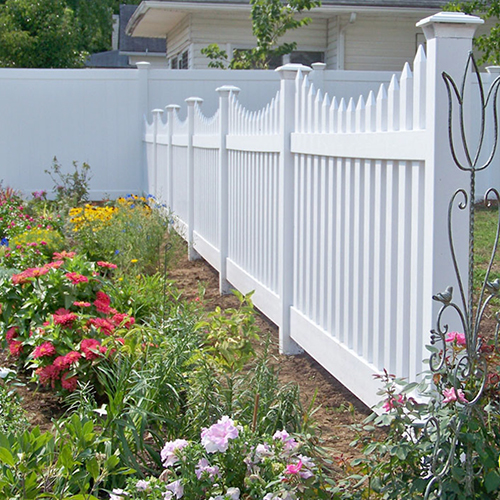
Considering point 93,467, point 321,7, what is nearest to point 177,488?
point 93,467

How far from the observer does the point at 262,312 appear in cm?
575

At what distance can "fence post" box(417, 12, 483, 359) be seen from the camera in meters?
2.76

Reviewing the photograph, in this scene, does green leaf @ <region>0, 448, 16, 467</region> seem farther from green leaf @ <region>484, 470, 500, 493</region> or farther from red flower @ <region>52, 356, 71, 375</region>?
green leaf @ <region>484, 470, 500, 493</region>

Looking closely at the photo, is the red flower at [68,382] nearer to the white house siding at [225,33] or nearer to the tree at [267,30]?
the tree at [267,30]

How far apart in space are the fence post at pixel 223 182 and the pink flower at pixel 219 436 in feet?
14.4

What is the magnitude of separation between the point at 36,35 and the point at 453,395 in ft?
70.1

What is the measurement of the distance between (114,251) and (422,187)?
15.0 ft

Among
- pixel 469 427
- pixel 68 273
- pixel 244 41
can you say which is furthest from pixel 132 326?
pixel 244 41

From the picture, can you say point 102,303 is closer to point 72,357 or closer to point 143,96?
point 72,357

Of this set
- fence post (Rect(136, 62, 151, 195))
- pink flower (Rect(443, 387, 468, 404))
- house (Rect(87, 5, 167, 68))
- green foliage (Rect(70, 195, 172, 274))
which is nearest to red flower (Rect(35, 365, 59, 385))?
pink flower (Rect(443, 387, 468, 404))

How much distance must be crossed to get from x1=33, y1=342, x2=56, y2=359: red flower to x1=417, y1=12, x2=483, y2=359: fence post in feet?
6.11

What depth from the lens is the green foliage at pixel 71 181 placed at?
12470 millimetres

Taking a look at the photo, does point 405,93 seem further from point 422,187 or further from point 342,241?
point 342,241


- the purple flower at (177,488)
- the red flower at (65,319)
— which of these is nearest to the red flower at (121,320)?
the red flower at (65,319)
